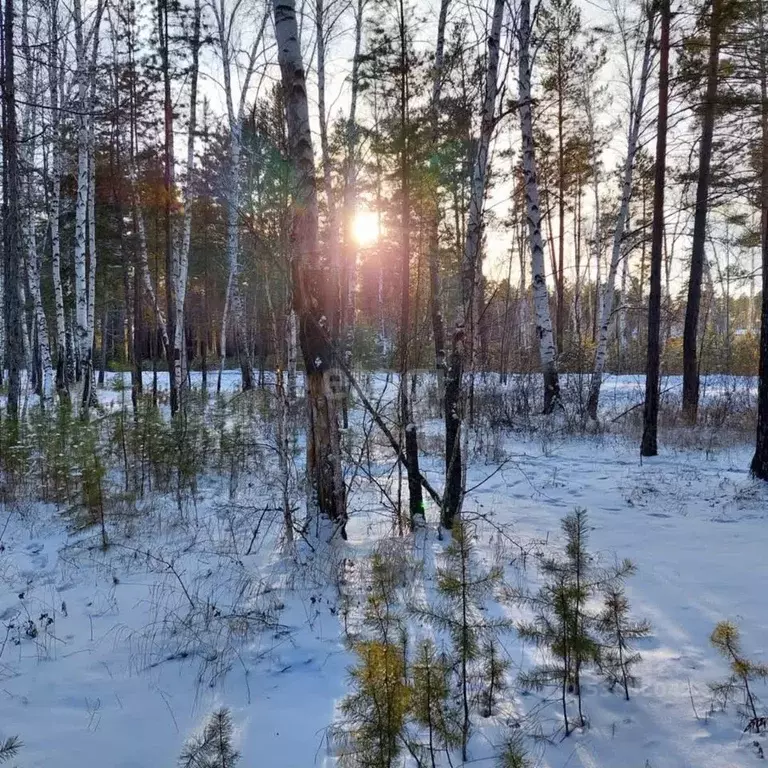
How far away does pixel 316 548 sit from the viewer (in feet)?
14.0

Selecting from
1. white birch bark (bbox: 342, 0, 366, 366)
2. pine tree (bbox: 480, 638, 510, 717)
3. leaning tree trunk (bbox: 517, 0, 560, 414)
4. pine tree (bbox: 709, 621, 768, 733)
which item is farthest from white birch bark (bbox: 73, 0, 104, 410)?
pine tree (bbox: 709, 621, 768, 733)

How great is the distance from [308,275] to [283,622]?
8.75ft

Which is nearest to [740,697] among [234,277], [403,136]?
[403,136]

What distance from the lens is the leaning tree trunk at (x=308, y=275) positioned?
4234mm

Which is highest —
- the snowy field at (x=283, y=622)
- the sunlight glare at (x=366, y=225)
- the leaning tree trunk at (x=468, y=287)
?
the sunlight glare at (x=366, y=225)

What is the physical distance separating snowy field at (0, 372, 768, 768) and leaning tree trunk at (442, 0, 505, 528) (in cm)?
55

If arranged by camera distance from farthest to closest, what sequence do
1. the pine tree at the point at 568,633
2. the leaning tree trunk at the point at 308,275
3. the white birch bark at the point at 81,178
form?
the white birch bark at the point at 81,178, the leaning tree trunk at the point at 308,275, the pine tree at the point at 568,633

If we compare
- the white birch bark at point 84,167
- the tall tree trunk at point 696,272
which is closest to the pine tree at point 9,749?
the white birch bark at point 84,167

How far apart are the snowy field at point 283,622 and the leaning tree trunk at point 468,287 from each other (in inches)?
21.7

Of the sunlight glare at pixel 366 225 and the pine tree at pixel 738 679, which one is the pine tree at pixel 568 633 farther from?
the sunlight glare at pixel 366 225

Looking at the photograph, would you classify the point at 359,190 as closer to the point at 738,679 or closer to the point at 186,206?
the point at 186,206

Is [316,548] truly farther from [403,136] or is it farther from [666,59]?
[666,59]

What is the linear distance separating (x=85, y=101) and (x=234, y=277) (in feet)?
18.9

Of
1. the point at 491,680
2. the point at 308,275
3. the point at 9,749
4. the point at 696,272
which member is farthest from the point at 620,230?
the point at 9,749
